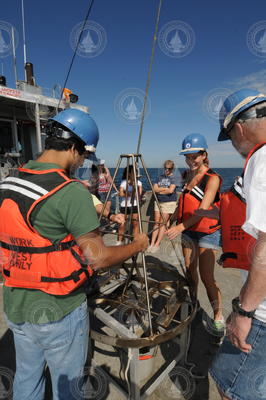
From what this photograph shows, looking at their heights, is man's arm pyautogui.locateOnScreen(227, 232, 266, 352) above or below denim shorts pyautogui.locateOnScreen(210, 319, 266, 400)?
above

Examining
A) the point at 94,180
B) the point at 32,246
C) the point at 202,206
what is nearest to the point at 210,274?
the point at 202,206

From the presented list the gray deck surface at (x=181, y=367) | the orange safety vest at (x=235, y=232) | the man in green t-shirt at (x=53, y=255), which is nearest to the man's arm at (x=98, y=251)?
the man in green t-shirt at (x=53, y=255)

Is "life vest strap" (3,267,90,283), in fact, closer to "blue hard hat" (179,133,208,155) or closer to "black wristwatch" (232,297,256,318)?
"black wristwatch" (232,297,256,318)

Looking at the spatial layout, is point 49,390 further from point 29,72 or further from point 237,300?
point 29,72

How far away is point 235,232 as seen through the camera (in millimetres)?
1465

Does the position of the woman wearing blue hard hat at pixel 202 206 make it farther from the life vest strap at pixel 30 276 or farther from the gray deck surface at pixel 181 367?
the life vest strap at pixel 30 276

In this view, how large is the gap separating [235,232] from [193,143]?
5.75 feet

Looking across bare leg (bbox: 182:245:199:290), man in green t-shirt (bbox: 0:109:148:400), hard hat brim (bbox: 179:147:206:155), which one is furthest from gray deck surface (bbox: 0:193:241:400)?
hard hat brim (bbox: 179:147:206:155)

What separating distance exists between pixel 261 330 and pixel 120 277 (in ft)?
7.34

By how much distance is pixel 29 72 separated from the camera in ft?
35.4

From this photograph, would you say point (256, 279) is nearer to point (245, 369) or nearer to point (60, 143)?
point (245, 369)

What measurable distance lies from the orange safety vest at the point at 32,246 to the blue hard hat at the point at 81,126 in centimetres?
34

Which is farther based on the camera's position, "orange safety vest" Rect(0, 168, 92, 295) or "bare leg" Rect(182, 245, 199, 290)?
"bare leg" Rect(182, 245, 199, 290)

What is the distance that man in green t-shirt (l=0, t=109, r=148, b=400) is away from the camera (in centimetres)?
120
